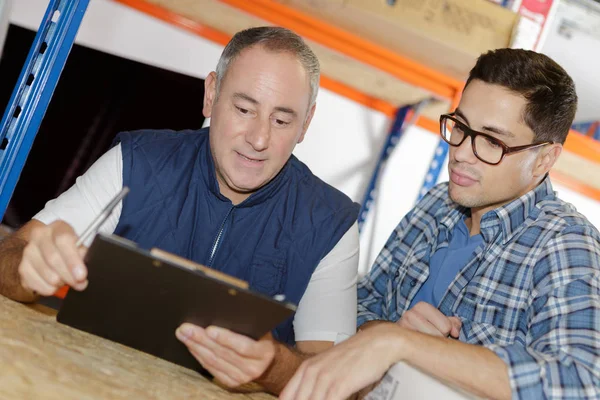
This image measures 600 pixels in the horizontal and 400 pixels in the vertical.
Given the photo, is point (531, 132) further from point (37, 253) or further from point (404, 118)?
point (404, 118)

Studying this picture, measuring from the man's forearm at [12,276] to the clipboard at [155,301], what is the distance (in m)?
0.17

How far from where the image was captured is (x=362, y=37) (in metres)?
2.12

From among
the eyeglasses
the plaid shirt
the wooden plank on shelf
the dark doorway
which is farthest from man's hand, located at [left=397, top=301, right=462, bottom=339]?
the dark doorway

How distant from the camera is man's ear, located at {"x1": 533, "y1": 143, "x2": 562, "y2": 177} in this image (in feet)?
5.14

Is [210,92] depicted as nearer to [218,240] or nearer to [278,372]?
[218,240]

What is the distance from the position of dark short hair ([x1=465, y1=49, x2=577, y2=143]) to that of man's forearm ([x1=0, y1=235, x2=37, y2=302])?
116 cm

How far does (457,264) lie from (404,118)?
6.46ft

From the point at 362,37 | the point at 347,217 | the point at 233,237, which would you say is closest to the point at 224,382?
the point at 233,237

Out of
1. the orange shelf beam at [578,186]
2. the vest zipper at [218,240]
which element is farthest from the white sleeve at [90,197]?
the orange shelf beam at [578,186]

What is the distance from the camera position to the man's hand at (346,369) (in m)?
0.94

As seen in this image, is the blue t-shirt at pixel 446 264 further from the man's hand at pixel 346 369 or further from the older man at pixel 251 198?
the man's hand at pixel 346 369

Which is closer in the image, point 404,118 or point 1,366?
point 1,366

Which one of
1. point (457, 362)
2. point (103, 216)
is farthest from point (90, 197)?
point (457, 362)

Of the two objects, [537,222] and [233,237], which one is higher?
[537,222]
